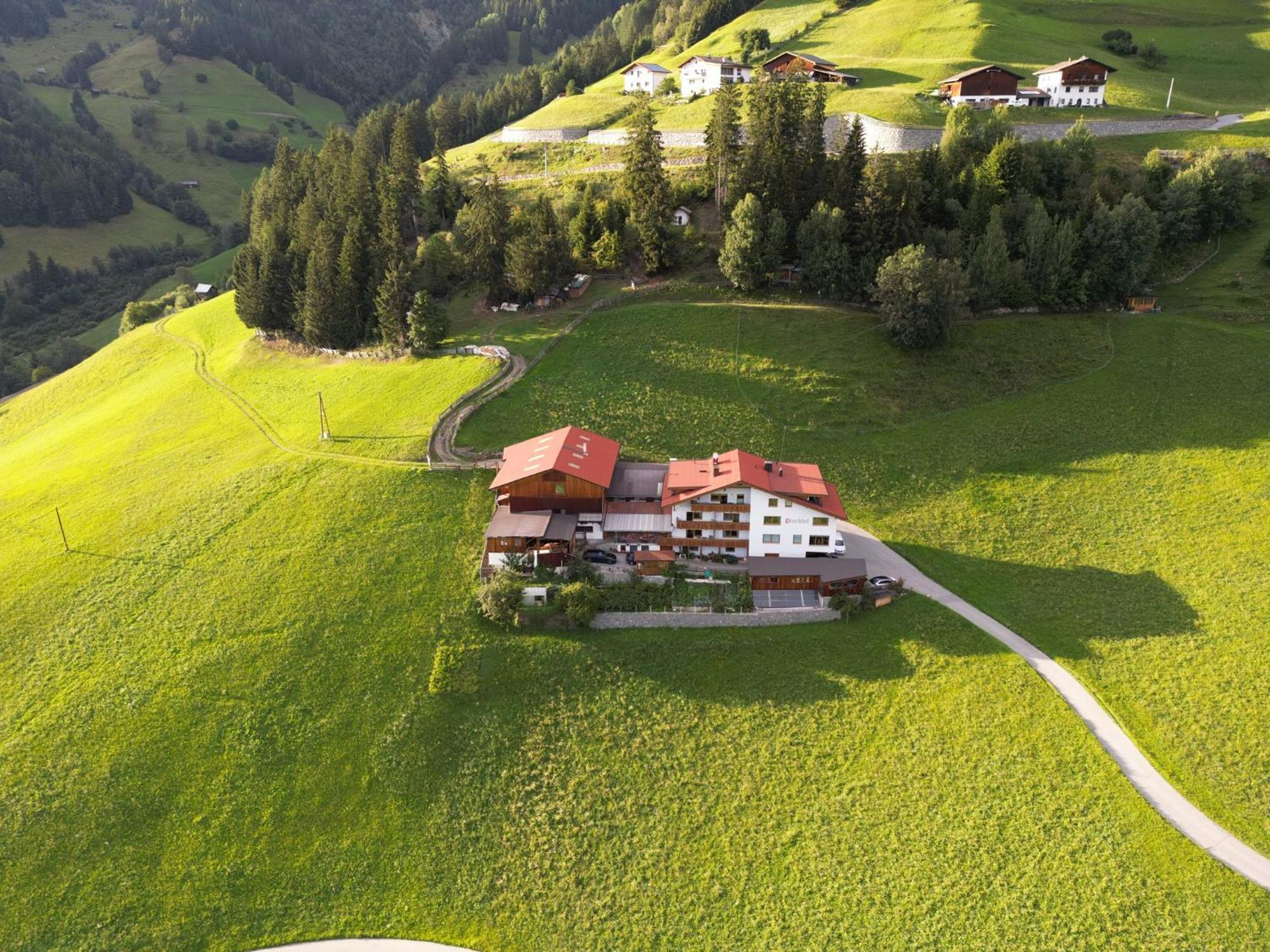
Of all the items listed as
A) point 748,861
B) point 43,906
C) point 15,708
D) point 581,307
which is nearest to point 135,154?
point 581,307

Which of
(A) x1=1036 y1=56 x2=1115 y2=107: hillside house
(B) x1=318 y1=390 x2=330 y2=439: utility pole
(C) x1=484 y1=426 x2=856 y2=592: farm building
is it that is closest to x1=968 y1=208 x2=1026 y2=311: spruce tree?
(C) x1=484 y1=426 x2=856 y2=592: farm building

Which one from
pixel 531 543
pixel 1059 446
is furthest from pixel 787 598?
pixel 1059 446

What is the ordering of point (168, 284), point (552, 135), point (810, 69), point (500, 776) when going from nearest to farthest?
point (500, 776) → point (810, 69) → point (552, 135) → point (168, 284)

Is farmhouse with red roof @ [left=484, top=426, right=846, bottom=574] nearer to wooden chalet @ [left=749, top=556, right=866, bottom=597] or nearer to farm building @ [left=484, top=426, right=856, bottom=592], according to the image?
farm building @ [left=484, top=426, right=856, bottom=592]

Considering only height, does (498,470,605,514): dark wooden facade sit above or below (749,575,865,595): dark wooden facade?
above

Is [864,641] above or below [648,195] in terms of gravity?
below

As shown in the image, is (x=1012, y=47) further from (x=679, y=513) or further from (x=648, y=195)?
(x=679, y=513)

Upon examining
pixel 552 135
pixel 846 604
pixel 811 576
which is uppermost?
pixel 552 135
